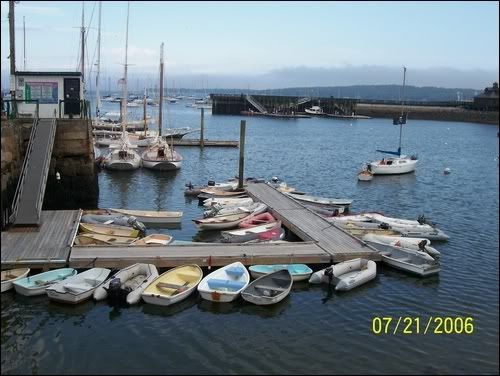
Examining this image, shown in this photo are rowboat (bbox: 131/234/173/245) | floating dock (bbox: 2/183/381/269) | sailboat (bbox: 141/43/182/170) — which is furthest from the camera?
sailboat (bbox: 141/43/182/170)

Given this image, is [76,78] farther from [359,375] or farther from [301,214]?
[359,375]

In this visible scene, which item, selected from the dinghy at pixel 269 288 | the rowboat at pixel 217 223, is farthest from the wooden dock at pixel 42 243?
the dinghy at pixel 269 288

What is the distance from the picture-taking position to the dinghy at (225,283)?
15672 mm

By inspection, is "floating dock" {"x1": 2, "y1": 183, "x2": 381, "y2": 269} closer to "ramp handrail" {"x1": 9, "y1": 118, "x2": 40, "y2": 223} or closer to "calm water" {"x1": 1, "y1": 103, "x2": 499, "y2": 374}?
"ramp handrail" {"x1": 9, "y1": 118, "x2": 40, "y2": 223}

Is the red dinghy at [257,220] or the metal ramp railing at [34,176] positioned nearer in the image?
the metal ramp railing at [34,176]

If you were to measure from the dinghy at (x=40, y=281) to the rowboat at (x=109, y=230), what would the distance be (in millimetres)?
4509

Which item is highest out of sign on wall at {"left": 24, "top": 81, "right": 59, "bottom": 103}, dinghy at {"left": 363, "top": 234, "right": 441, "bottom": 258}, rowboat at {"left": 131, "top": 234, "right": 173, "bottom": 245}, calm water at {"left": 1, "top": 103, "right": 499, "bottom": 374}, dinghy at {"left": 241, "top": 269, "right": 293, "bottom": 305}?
sign on wall at {"left": 24, "top": 81, "right": 59, "bottom": 103}

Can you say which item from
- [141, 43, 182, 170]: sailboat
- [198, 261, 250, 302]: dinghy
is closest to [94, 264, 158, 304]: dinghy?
[198, 261, 250, 302]: dinghy

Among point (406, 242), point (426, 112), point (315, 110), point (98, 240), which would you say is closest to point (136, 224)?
point (98, 240)

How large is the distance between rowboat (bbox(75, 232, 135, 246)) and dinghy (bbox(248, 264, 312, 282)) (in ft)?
17.3

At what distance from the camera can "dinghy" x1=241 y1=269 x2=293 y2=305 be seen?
1572cm

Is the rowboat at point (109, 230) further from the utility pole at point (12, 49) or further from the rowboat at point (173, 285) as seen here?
the utility pole at point (12, 49)

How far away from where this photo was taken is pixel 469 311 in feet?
52.9

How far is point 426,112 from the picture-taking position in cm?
15862
